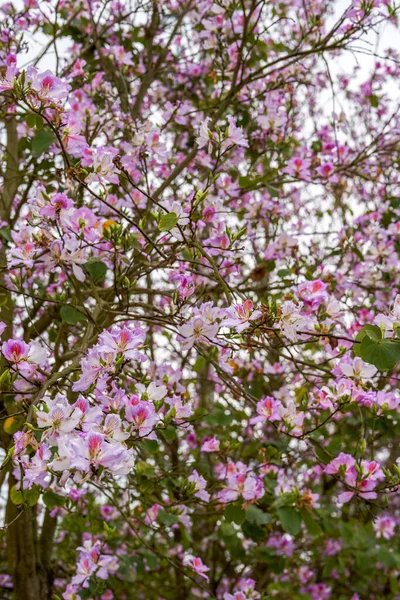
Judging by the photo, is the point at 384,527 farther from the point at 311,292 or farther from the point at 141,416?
the point at 141,416

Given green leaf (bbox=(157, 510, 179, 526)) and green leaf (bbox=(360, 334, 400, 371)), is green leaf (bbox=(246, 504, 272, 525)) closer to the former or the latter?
green leaf (bbox=(157, 510, 179, 526))

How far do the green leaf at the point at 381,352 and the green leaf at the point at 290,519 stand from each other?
39.1 inches

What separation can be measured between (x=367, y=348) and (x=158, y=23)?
115 inches

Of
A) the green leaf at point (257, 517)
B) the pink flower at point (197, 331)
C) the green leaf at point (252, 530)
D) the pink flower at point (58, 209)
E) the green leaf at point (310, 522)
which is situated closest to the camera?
the pink flower at point (197, 331)

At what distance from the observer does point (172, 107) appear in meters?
3.33

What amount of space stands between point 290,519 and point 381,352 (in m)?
1.03

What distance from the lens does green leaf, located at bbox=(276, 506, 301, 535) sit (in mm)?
2147

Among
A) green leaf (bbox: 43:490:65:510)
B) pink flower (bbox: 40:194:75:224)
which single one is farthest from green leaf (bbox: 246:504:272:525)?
pink flower (bbox: 40:194:75:224)

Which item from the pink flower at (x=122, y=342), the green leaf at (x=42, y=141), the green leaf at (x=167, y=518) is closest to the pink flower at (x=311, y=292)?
the pink flower at (x=122, y=342)

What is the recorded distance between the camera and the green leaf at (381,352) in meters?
1.42

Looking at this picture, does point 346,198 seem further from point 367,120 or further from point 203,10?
point 203,10

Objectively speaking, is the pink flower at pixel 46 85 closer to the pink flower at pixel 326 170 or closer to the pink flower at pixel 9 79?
the pink flower at pixel 9 79

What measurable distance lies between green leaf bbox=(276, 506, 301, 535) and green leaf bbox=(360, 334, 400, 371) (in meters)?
0.99

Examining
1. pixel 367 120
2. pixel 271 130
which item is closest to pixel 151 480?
pixel 271 130
